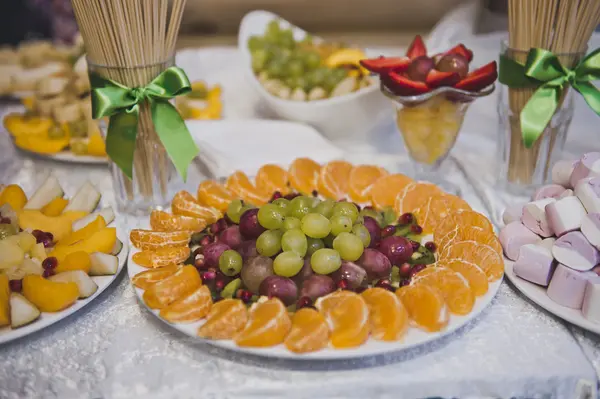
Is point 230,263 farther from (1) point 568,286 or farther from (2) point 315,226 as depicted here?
(1) point 568,286

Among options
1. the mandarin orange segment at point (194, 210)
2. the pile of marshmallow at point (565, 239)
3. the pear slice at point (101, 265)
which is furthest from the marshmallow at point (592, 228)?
the pear slice at point (101, 265)

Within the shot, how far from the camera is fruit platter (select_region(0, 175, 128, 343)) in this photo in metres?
0.71

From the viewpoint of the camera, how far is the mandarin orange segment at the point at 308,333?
64cm

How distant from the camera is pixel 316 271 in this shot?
0.74 m

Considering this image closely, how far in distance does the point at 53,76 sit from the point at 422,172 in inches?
36.3

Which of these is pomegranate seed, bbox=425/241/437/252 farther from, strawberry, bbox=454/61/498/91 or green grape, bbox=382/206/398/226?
strawberry, bbox=454/61/498/91

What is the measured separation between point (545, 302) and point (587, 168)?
0.71 ft

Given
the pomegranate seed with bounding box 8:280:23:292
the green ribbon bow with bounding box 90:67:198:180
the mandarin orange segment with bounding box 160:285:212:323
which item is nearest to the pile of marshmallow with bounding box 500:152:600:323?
the mandarin orange segment with bounding box 160:285:212:323

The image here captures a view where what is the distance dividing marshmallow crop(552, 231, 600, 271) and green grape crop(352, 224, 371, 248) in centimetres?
24

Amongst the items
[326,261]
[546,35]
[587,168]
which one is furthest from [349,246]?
[546,35]

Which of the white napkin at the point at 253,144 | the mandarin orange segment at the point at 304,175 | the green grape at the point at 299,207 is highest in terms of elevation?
the green grape at the point at 299,207

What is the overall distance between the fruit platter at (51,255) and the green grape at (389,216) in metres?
0.41

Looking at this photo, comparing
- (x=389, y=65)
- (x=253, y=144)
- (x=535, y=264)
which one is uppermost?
(x=389, y=65)

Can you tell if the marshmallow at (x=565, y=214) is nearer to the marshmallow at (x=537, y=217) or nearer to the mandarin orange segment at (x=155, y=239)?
the marshmallow at (x=537, y=217)
